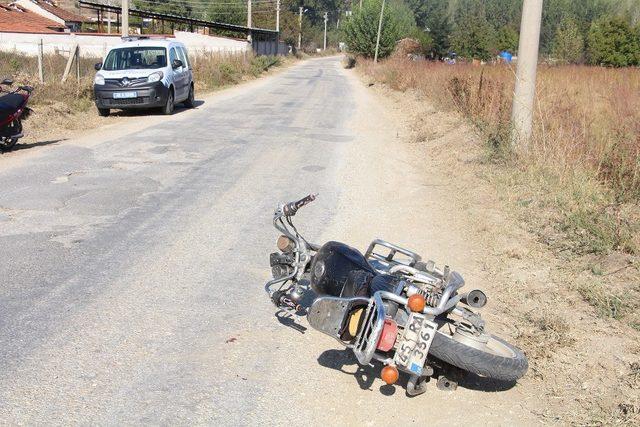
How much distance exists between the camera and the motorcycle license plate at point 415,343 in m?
3.49

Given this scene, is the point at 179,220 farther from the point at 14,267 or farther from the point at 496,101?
the point at 496,101

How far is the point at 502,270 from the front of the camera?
5891 mm

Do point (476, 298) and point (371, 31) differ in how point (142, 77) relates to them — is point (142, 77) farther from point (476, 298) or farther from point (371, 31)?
point (371, 31)

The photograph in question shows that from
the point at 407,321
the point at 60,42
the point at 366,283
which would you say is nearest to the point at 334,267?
the point at 366,283

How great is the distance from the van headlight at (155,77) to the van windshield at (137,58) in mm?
618

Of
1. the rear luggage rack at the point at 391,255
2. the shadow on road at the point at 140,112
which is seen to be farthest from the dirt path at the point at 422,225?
the shadow on road at the point at 140,112

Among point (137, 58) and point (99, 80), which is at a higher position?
point (137, 58)

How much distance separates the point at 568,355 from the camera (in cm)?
422

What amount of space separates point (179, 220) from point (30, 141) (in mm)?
6702

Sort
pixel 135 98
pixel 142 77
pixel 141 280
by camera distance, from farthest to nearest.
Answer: pixel 142 77
pixel 135 98
pixel 141 280

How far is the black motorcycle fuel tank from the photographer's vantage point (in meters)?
4.13

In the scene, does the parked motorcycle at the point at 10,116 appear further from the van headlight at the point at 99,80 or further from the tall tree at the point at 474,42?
the tall tree at the point at 474,42

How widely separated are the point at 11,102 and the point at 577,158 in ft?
28.8

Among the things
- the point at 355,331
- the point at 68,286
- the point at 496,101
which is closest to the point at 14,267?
the point at 68,286
